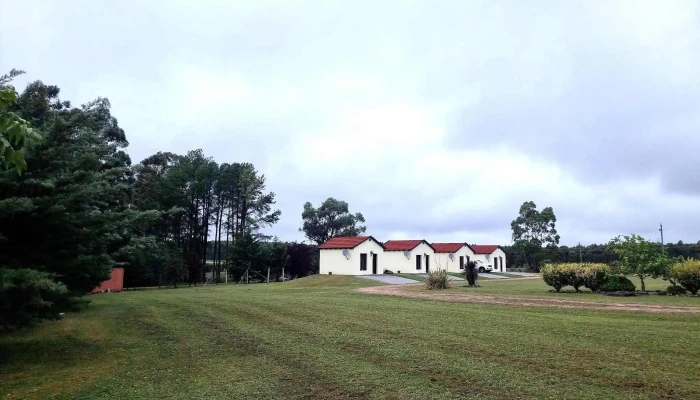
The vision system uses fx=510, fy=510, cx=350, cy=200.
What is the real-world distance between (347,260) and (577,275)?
76.3 ft

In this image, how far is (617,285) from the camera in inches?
854

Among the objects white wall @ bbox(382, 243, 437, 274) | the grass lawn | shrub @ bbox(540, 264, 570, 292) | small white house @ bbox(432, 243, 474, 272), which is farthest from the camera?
small white house @ bbox(432, 243, 474, 272)

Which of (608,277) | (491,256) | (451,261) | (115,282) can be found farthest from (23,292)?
(491,256)

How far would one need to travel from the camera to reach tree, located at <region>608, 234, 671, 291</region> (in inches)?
837

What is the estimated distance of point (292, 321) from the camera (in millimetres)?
12781

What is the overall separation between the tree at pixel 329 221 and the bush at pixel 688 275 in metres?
50.5

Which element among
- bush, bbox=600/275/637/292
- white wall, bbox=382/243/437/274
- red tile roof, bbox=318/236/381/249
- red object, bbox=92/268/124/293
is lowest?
red object, bbox=92/268/124/293

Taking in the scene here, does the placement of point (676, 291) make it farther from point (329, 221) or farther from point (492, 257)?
point (329, 221)

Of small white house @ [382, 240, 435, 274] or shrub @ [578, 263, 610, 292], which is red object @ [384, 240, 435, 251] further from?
shrub @ [578, 263, 610, 292]

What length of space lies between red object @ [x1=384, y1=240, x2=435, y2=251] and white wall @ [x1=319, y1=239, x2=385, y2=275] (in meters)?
2.50

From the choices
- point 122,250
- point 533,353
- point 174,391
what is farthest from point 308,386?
point 122,250

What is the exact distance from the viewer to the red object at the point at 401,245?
1874 inches

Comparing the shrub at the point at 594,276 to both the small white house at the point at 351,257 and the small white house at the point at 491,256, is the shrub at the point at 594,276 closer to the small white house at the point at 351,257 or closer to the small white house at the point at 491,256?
the small white house at the point at 351,257

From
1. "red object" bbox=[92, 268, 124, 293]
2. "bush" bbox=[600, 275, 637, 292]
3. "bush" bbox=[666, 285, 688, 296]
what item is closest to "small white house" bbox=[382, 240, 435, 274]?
"red object" bbox=[92, 268, 124, 293]
